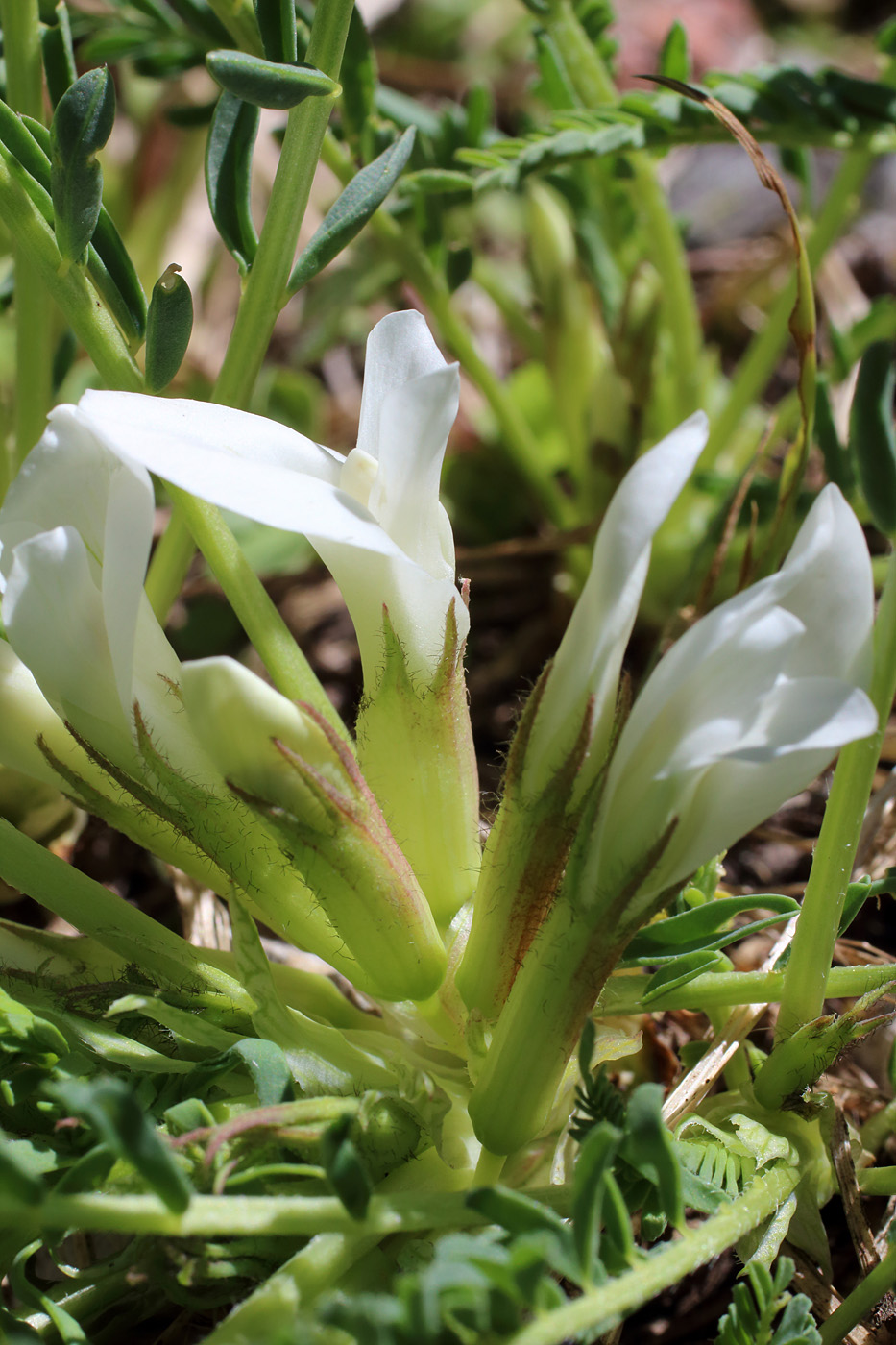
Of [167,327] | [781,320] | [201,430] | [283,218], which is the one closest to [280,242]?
[283,218]

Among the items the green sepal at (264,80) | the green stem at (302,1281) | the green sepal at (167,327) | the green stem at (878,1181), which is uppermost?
the green sepal at (264,80)

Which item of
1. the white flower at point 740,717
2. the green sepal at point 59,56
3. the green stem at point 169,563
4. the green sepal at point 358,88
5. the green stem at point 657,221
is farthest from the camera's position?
the green stem at point 657,221

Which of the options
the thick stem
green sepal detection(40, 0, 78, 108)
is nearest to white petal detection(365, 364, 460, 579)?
the thick stem

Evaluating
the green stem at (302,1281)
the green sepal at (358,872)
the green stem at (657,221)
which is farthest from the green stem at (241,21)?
the green stem at (302,1281)

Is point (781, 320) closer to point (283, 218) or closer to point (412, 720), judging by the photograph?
point (283, 218)

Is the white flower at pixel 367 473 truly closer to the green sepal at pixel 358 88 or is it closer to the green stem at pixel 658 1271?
the green stem at pixel 658 1271

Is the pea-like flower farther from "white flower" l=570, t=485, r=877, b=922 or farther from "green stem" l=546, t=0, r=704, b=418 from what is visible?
"green stem" l=546, t=0, r=704, b=418
